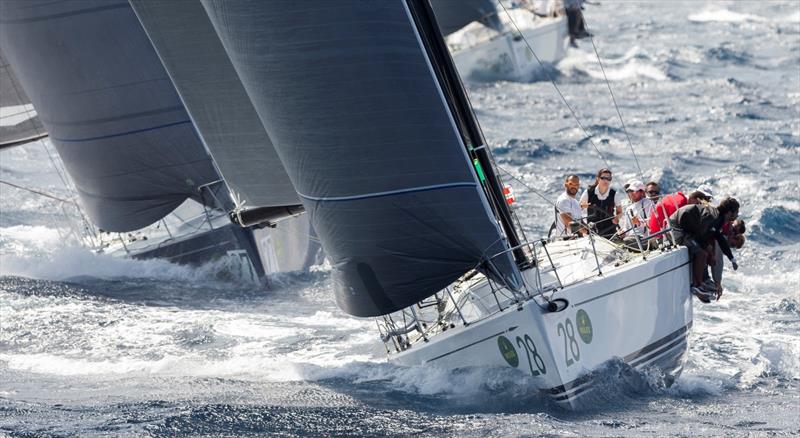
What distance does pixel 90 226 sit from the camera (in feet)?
56.3

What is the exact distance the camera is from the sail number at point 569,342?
28.2 feet

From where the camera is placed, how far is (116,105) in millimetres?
14812

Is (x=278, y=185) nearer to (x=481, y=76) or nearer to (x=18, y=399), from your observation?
(x=18, y=399)

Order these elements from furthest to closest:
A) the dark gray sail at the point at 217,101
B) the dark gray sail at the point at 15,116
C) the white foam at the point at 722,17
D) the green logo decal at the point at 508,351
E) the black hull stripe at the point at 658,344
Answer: the white foam at the point at 722,17
the dark gray sail at the point at 15,116
the dark gray sail at the point at 217,101
the black hull stripe at the point at 658,344
the green logo decal at the point at 508,351

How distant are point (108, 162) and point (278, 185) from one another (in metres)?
4.66

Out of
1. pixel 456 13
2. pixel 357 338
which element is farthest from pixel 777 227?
pixel 456 13

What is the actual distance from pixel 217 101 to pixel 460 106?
2.91 m

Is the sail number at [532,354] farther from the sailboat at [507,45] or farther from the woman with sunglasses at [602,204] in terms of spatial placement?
the sailboat at [507,45]

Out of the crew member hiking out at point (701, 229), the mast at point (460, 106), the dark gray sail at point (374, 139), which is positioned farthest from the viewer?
the crew member hiking out at point (701, 229)

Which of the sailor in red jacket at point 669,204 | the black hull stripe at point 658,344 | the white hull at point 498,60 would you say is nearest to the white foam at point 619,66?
the white hull at point 498,60

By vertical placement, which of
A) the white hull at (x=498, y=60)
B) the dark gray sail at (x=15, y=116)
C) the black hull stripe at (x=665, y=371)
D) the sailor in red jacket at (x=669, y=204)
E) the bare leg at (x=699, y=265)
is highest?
the dark gray sail at (x=15, y=116)

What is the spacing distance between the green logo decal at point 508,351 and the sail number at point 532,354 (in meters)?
0.07

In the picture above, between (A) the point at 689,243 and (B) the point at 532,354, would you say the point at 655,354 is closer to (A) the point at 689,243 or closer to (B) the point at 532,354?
(A) the point at 689,243

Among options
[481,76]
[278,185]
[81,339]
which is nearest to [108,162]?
[81,339]
